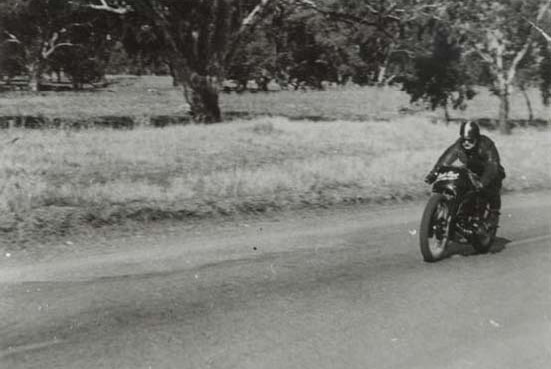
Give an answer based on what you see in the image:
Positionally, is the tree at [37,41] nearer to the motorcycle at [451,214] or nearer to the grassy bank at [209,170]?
the grassy bank at [209,170]

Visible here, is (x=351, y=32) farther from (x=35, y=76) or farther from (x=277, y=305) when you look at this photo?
(x=277, y=305)

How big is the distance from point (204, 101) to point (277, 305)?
21689mm

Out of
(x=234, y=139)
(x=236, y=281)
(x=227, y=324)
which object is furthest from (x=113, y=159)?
(x=227, y=324)

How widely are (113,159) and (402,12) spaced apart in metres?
16.4

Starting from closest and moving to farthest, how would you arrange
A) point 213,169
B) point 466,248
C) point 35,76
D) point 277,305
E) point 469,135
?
point 277,305, point 469,135, point 466,248, point 213,169, point 35,76

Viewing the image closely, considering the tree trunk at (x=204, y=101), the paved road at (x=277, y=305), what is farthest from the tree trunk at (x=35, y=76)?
the paved road at (x=277, y=305)

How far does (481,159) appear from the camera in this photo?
30.9 ft

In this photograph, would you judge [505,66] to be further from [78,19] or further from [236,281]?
[236,281]

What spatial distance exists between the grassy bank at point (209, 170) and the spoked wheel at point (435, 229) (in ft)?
13.3

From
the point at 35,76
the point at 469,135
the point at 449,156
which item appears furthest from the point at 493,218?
the point at 35,76

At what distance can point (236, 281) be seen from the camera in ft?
26.2

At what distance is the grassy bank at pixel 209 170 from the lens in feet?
38.2

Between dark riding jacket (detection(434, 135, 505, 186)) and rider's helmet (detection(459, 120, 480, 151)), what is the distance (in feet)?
0.20

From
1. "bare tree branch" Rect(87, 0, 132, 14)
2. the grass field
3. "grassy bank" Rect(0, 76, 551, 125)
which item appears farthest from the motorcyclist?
"bare tree branch" Rect(87, 0, 132, 14)
